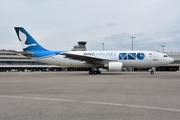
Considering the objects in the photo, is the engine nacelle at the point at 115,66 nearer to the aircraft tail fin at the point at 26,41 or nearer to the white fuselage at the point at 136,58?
the white fuselage at the point at 136,58

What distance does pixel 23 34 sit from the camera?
26.9 meters

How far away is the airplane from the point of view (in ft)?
85.5

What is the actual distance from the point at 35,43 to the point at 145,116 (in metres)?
24.6

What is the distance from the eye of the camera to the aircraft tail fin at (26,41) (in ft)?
87.8

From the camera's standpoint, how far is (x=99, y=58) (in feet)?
83.2

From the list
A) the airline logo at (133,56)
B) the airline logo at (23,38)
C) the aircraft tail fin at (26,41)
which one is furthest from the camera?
the airline logo at (23,38)

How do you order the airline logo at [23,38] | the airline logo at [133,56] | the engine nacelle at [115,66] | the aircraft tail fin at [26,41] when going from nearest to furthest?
the engine nacelle at [115,66], the airline logo at [133,56], the aircraft tail fin at [26,41], the airline logo at [23,38]

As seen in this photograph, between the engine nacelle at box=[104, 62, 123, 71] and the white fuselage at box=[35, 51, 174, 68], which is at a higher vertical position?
the white fuselage at box=[35, 51, 174, 68]

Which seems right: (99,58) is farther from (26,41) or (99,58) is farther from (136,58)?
(26,41)

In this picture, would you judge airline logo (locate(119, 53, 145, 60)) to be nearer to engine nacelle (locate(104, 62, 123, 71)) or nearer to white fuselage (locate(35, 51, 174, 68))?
white fuselage (locate(35, 51, 174, 68))

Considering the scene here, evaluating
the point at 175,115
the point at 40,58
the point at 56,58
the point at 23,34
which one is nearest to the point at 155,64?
the point at 56,58

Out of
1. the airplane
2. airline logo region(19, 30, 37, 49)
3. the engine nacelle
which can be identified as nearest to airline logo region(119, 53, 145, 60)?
the airplane

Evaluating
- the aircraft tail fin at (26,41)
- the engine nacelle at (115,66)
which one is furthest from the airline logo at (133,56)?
the aircraft tail fin at (26,41)

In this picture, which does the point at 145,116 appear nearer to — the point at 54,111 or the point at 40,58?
the point at 54,111
